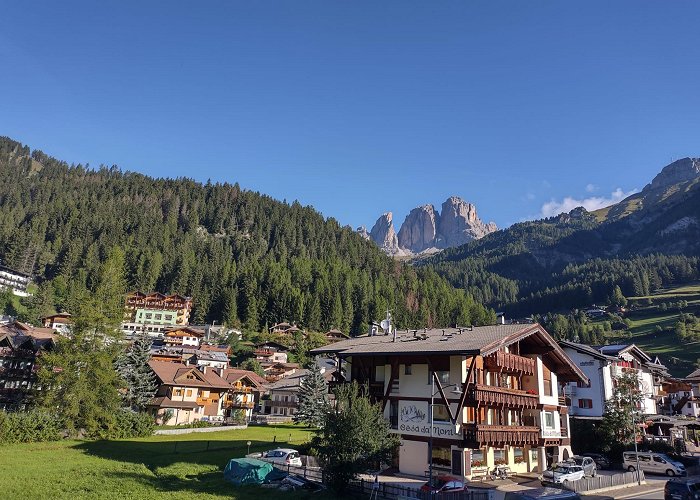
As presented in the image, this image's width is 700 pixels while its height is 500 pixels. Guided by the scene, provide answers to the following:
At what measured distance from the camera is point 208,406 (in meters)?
80.9

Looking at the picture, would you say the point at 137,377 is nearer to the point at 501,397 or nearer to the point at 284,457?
the point at 284,457

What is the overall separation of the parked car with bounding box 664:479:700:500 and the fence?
6010 millimetres

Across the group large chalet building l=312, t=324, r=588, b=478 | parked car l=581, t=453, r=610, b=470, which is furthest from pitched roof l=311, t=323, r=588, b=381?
parked car l=581, t=453, r=610, b=470

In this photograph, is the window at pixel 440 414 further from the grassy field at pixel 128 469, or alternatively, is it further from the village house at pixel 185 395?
the village house at pixel 185 395

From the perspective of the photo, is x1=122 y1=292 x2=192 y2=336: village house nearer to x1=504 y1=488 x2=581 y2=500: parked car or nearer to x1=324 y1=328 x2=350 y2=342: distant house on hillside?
x1=324 y1=328 x2=350 y2=342: distant house on hillside

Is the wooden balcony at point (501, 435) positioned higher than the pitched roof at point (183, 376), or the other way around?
the pitched roof at point (183, 376)

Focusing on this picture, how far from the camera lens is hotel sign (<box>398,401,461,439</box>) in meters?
38.2

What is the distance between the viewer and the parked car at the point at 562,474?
126ft

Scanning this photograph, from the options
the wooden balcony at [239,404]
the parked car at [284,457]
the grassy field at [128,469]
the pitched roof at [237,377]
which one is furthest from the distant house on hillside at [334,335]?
the parked car at [284,457]

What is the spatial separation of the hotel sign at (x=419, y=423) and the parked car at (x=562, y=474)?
28.8 ft

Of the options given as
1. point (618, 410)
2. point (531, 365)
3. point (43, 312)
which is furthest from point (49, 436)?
point (43, 312)

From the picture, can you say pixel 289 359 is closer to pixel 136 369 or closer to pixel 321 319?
pixel 321 319

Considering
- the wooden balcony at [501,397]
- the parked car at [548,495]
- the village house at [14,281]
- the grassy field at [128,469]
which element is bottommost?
the grassy field at [128,469]

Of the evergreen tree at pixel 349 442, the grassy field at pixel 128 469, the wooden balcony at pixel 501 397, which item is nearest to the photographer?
the grassy field at pixel 128 469
